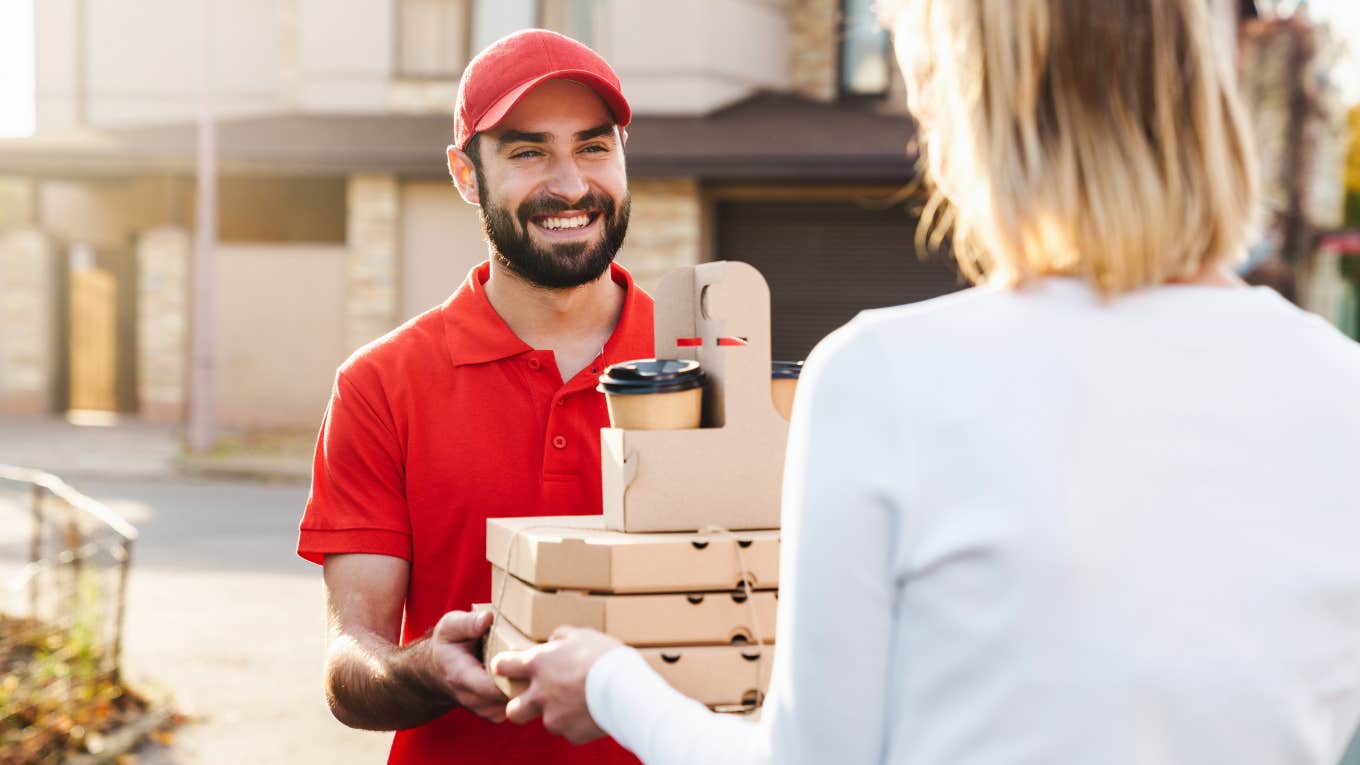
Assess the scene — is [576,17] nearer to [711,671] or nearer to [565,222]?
[565,222]

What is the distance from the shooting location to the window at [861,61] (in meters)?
20.2

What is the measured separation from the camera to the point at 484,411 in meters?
2.65

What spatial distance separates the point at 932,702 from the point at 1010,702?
0.08 m

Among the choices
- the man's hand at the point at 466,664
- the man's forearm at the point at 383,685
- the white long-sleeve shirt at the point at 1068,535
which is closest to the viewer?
the white long-sleeve shirt at the point at 1068,535

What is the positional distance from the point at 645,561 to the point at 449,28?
60.3 feet

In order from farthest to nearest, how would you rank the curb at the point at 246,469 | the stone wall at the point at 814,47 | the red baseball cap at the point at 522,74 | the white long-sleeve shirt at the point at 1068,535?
the stone wall at the point at 814,47 → the curb at the point at 246,469 → the red baseball cap at the point at 522,74 → the white long-sleeve shirt at the point at 1068,535

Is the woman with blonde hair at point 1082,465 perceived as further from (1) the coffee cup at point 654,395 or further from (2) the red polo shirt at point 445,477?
(2) the red polo shirt at point 445,477

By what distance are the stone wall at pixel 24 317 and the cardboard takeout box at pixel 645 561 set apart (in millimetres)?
21371

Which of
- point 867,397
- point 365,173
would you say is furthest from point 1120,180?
point 365,173

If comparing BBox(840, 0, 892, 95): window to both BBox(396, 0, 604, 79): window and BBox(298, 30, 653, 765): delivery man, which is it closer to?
BBox(396, 0, 604, 79): window

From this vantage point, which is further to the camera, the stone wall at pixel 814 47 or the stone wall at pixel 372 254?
the stone wall at pixel 814 47

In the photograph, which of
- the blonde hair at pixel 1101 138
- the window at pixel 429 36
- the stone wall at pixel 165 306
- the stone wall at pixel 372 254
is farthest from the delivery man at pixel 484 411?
the stone wall at pixel 165 306

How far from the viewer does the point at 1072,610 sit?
1.41m

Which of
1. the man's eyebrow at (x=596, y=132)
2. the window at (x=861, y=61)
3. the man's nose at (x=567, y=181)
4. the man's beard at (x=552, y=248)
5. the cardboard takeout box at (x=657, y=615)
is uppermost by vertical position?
the window at (x=861, y=61)
